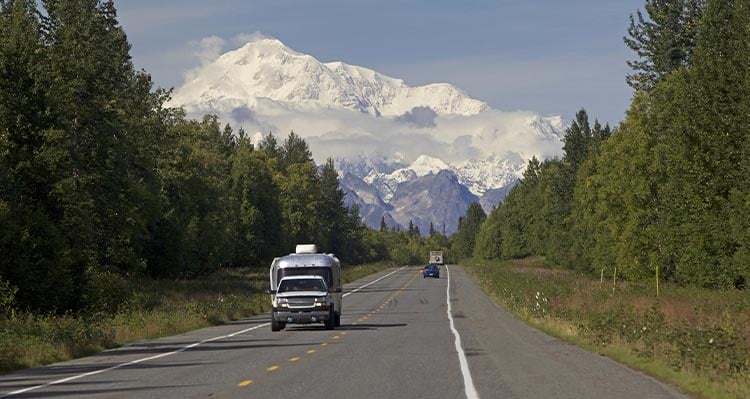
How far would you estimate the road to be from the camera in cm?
1634

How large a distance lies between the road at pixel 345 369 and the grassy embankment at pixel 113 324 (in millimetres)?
895

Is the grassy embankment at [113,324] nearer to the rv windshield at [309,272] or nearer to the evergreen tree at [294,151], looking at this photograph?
the rv windshield at [309,272]

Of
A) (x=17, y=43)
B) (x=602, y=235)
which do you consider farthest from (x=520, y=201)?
(x=17, y=43)

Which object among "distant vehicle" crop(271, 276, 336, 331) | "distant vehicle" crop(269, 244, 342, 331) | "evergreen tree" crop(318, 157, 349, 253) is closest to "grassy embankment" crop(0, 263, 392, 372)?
"distant vehicle" crop(271, 276, 336, 331)

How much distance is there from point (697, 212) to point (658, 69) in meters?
26.8

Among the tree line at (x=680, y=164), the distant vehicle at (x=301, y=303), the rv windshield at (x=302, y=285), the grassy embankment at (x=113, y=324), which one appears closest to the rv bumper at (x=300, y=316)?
the distant vehicle at (x=301, y=303)

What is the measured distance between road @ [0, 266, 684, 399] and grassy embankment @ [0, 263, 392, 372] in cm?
90

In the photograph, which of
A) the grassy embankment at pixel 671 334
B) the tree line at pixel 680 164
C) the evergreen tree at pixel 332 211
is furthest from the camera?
the evergreen tree at pixel 332 211

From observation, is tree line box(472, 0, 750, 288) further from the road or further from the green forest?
the road

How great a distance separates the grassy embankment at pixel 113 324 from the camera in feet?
79.2

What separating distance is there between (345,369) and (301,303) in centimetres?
1558

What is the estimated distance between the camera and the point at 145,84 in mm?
76250

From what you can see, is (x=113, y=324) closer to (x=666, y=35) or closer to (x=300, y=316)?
(x=300, y=316)

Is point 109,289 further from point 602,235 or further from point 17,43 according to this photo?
point 602,235
